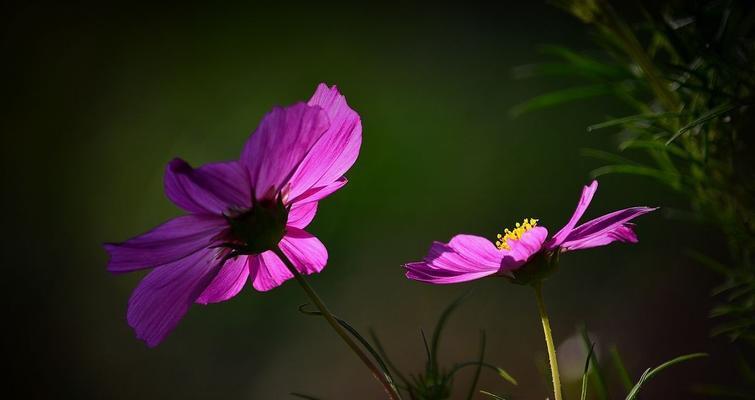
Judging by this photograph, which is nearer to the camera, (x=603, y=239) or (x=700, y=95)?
(x=603, y=239)

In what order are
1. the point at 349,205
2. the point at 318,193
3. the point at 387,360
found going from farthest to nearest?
the point at 349,205 < the point at 318,193 < the point at 387,360

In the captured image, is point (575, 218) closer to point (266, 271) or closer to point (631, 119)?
point (631, 119)

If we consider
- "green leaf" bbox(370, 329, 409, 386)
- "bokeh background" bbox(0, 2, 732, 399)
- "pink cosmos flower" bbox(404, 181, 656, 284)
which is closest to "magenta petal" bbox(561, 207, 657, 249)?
"pink cosmos flower" bbox(404, 181, 656, 284)

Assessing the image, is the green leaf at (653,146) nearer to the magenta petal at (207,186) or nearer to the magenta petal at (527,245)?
the magenta petal at (527,245)

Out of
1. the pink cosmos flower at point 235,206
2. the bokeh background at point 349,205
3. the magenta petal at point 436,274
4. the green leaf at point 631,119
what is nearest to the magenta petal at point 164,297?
the pink cosmos flower at point 235,206

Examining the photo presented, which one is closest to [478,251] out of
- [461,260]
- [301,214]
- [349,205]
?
[461,260]

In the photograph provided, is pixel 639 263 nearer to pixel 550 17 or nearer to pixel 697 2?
pixel 550 17

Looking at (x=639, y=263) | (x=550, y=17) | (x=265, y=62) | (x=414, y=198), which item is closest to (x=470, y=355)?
(x=639, y=263)

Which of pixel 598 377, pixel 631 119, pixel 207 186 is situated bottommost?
pixel 598 377
